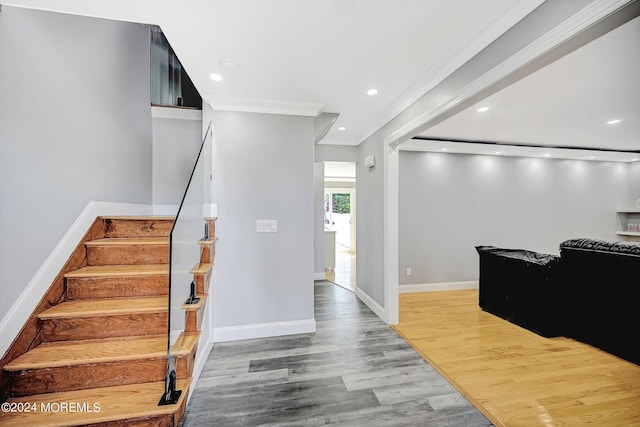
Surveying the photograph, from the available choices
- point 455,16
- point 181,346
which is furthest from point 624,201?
point 181,346

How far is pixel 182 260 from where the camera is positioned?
1.72 metres

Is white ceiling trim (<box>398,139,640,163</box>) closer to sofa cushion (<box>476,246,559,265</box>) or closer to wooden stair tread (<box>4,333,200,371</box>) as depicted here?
sofa cushion (<box>476,246,559,265</box>)

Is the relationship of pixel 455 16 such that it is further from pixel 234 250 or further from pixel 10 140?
pixel 10 140

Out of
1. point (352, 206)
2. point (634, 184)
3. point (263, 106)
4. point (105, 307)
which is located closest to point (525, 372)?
point (105, 307)

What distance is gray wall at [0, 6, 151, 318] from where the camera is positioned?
1.59m

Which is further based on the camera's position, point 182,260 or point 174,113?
point 174,113

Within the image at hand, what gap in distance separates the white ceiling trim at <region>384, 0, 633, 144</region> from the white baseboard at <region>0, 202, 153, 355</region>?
133 inches

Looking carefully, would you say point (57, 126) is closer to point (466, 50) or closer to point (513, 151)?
point (466, 50)

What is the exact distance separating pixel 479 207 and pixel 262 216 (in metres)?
4.15

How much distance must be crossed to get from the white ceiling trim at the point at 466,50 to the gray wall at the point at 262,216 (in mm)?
1108

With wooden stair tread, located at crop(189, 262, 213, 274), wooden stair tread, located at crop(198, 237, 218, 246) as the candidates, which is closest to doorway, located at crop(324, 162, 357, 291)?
wooden stair tread, located at crop(198, 237, 218, 246)

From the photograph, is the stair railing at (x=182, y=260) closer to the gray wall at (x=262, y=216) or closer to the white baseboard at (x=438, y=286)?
the gray wall at (x=262, y=216)

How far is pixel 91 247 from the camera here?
7.15 ft

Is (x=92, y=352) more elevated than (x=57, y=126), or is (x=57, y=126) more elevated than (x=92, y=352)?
(x=57, y=126)
